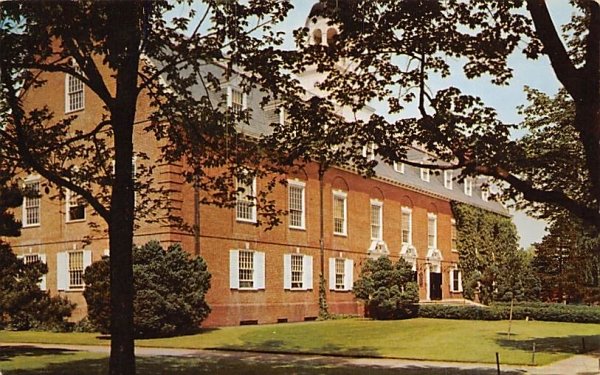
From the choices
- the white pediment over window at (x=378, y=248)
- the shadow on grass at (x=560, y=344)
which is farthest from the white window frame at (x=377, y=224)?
the shadow on grass at (x=560, y=344)

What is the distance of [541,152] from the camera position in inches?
453

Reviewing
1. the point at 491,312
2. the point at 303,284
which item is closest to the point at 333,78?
the point at 303,284

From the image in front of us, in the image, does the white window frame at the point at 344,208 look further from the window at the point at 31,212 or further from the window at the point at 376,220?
the window at the point at 31,212

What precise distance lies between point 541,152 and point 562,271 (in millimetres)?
4268

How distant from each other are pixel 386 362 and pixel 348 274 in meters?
14.8

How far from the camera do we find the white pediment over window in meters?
30.9

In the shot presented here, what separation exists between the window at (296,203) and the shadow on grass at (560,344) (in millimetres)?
9679

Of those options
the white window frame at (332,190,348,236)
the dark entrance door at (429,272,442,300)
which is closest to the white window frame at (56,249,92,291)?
the white window frame at (332,190,348,236)

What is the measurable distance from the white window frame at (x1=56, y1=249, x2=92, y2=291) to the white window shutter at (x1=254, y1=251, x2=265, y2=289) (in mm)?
5684

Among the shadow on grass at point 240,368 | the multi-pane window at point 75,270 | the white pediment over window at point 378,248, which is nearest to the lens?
the shadow on grass at point 240,368

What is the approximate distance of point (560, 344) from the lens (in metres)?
17.7

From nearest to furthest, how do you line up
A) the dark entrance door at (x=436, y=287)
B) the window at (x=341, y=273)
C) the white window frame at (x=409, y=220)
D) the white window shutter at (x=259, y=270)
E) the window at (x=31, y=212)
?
the window at (x=31, y=212), the white window shutter at (x=259, y=270), the window at (x=341, y=273), the white window frame at (x=409, y=220), the dark entrance door at (x=436, y=287)

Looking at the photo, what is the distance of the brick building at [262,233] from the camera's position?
20.8m

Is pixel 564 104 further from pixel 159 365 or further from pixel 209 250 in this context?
pixel 209 250
